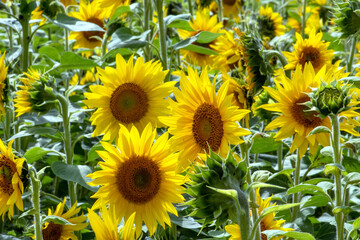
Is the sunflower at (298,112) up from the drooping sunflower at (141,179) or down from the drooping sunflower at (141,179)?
up

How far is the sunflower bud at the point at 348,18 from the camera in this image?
1.90 meters

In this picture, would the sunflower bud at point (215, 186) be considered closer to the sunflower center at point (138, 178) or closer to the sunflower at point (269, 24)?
the sunflower center at point (138, 178)

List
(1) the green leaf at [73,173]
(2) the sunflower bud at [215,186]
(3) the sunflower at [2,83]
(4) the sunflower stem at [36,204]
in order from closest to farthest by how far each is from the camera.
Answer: (2) the sunflower bud at [215,186], (4) the sunflower stem at [36,204], (1) the green leaf at [73,173], (3) the sunflower at [2,83]

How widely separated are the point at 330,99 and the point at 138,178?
607 mm

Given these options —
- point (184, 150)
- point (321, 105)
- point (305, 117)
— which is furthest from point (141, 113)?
point (321, 105)

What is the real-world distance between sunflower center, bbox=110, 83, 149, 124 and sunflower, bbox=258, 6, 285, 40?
5.11 ft

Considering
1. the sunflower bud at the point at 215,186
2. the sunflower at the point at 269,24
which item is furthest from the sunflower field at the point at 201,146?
the sunflower at the point at 269,24

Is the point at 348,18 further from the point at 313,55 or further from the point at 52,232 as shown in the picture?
the point at 52,232

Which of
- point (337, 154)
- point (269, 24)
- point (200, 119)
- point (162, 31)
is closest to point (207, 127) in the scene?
point (200, 119)

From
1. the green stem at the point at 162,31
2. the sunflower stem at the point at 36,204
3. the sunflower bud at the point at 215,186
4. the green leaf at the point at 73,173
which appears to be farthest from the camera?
the green stem at the point at 162,31

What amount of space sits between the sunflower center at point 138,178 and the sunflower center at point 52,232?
13.8 inches

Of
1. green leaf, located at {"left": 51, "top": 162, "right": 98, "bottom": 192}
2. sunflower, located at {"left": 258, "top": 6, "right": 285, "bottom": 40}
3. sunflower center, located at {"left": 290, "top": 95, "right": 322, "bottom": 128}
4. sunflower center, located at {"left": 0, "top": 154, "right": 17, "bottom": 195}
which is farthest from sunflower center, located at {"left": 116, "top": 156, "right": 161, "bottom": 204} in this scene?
sunflower, located at {"left": 258, "top": 6, "right": 285, "bottom": 40}

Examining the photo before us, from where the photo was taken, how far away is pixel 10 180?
1739 mm

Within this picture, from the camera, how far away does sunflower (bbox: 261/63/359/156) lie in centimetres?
Result: 167
